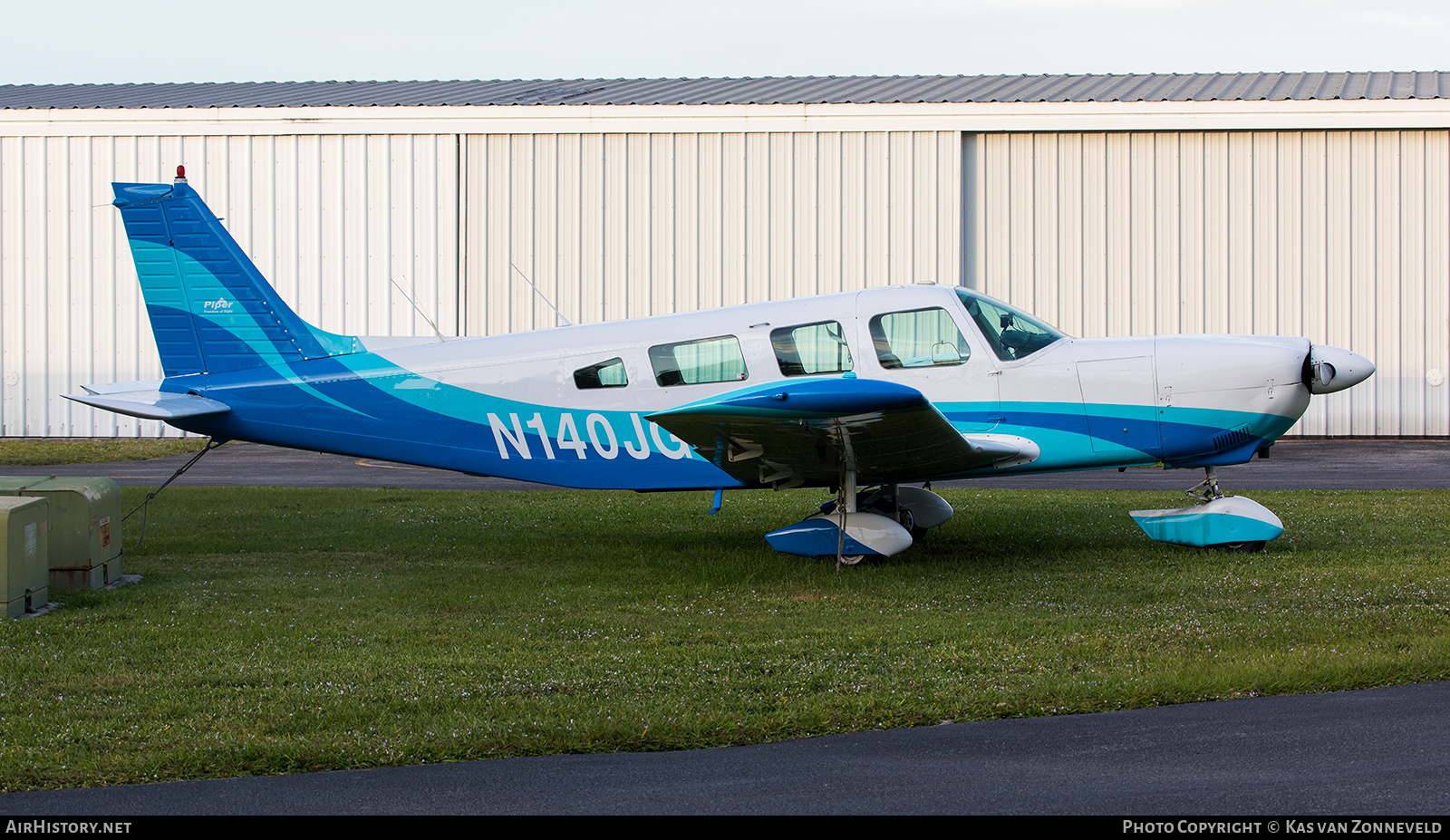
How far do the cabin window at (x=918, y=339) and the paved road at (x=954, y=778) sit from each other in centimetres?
438

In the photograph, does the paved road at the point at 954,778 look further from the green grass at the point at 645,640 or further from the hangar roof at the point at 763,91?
the hangar roof at the point at 763,91

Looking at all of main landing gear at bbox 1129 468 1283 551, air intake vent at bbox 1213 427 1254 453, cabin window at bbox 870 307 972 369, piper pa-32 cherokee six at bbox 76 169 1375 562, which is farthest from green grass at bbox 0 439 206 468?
air intake vent at bbox 1213 427 1254 453

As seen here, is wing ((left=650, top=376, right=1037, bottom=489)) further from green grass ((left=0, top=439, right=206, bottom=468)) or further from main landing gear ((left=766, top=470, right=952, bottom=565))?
green grass ((left=0, top=439, right=206, bottom=468))

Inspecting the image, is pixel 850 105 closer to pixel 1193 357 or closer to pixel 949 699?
pixel 1193 357

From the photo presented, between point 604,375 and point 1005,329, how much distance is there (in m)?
3.24

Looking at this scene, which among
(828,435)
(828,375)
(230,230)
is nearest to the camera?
(828,435)

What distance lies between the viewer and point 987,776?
4160 millimetres

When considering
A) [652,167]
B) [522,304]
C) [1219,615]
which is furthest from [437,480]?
[1219,615]

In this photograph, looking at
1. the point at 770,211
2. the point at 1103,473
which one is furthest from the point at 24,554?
the point at 770,211

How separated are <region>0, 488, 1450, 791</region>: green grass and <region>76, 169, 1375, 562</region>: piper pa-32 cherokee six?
76cm

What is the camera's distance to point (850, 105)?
2027 cm

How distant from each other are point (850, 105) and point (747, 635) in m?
15.5

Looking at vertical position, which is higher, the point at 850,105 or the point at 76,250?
the point at 850,105

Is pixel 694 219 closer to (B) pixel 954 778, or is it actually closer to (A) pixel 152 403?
(A) pixel 152 403
